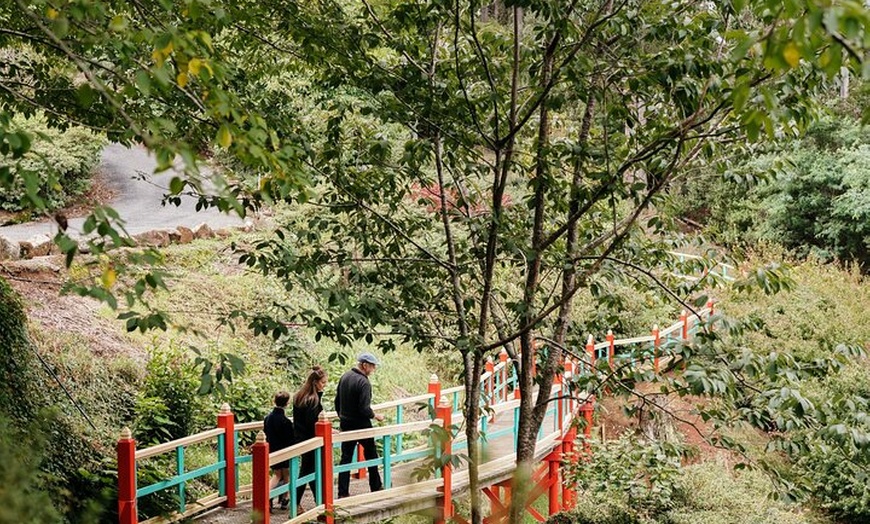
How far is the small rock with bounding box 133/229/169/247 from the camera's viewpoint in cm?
1560

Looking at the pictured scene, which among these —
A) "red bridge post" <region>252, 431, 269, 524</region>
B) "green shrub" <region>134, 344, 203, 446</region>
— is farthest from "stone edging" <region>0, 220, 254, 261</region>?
"red bridge post" <region>252, 431, 269, 524</region>

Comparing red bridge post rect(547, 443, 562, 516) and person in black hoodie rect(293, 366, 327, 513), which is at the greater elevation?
person in black hoodie rect(293, 366, 327, 513)

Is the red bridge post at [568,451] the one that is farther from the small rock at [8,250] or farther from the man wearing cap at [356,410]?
the small rock at [8,250]

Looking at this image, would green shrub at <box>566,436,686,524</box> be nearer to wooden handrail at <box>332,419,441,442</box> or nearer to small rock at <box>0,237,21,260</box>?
wooden handrail at <box>332,419,441,442</box>

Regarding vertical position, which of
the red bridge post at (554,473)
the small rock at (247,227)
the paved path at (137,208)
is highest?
the paved path at (137,208)

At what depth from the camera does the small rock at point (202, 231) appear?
17.0 meters

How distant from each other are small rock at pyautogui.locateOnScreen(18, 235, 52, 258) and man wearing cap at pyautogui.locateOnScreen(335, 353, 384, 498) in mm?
7950

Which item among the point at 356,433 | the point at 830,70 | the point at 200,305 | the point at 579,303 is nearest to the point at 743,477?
the point at 579,303

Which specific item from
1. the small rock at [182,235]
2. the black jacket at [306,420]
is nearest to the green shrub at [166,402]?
the black jacket at [306,420]

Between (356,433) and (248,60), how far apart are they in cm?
348

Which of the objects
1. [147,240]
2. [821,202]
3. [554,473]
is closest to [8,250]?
[147,240]

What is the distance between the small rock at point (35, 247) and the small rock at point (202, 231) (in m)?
3.48

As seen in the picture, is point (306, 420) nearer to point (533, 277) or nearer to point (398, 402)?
point (398, 402)

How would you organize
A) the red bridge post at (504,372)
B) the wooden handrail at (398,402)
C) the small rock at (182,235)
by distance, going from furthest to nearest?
1. the small rock at (182,235)
2. the red bridge post at (504,372)
3. the wooden handrail at (398,402)
